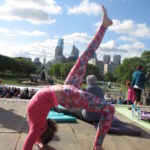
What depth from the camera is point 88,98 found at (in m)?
3.32

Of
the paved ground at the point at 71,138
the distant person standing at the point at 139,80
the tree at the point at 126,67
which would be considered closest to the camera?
the paved ground at the point at 71,138

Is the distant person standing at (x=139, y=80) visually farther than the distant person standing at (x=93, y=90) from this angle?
Yes

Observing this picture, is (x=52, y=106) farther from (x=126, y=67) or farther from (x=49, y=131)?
(x=126, y=67)

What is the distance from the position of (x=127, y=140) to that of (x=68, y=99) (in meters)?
2.03

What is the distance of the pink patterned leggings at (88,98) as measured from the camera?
3288 mm

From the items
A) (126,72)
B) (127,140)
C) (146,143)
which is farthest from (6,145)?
(126,72)

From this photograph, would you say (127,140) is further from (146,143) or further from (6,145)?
(6,145)

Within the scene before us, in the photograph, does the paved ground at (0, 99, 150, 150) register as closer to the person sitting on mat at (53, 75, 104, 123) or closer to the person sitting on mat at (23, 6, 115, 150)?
the person sitting on mat at (53, 75, 104, 123)

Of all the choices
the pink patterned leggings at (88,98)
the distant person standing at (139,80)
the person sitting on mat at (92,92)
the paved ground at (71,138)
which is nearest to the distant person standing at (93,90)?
the person sitting on mat at (92,92)

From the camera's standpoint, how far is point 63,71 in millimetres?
128625

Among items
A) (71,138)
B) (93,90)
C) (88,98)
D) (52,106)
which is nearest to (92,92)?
(93,90)

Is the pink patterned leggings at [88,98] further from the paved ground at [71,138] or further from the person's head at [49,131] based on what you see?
the paved ground at [71,138]

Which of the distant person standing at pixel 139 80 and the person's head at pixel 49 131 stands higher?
the distant person standing at pixel 139 80

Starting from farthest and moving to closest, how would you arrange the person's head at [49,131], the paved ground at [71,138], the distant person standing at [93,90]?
the distant person standing at [93,90], the paved ground at [71,138], the person's head at [49,131]
